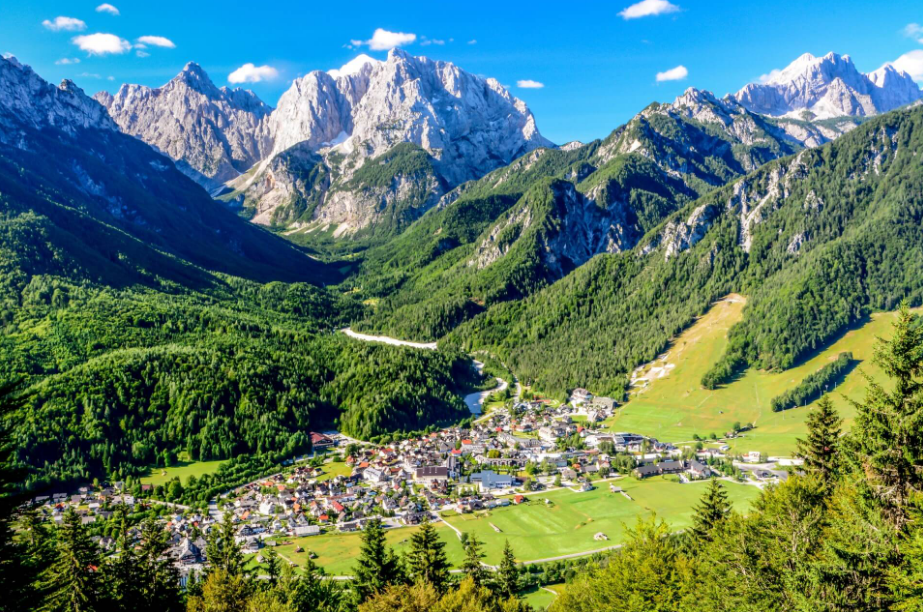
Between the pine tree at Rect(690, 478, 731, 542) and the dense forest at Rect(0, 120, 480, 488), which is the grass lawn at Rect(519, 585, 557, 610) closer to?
the pine tree at Rect(690, 478, 731, 542)

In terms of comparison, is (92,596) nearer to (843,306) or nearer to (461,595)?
(461,595)

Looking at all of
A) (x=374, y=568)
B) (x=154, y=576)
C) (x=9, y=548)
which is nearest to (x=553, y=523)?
(x=374, y=568)

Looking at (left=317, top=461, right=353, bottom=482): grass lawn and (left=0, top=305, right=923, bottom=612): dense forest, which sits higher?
(left=0, top=305, right=923, bottom=612): dense forest

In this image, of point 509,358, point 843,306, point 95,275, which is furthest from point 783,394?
point 95,275

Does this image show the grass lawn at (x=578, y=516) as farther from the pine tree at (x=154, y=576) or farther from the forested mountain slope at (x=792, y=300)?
the forested mountain slope at (x=792, y=300)

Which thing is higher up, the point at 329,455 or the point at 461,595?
the point at 461,595

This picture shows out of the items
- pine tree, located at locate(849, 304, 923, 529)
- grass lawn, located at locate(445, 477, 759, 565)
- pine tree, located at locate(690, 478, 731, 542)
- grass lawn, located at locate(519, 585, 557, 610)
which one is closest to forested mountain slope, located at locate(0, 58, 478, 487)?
grass lawn, located at locate(445, 477, 759, 565)
